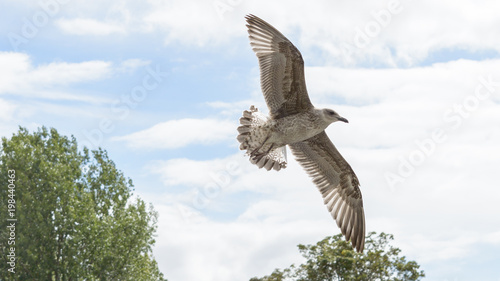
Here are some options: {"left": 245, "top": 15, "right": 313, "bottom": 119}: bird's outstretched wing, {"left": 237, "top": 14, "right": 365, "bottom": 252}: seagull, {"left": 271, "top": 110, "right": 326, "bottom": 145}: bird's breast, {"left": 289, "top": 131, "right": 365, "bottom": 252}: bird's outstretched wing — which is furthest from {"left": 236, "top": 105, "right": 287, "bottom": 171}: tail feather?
{"left": 289, "top": 131, "right": 365, "bottom": 252}: bird's outstretched wing

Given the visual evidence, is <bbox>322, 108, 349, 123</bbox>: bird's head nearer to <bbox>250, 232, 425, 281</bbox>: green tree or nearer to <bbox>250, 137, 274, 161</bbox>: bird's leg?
<bbox>250, 137, 274, 161</bbox>: bird's leg

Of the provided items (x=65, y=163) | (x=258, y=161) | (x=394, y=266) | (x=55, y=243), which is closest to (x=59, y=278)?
(x=55, y=243)

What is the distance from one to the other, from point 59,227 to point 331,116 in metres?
21.3

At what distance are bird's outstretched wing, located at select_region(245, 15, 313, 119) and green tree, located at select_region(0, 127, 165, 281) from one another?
19.6m

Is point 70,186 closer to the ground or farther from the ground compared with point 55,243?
farther from the ground

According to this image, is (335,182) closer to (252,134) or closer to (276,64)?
(252,134)

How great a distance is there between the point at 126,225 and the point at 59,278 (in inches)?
149

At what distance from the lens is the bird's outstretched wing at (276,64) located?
1161cm

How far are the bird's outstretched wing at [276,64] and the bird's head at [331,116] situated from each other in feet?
1.79

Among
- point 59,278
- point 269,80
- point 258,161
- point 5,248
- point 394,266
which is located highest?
point 5,248

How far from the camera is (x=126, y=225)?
30.8m

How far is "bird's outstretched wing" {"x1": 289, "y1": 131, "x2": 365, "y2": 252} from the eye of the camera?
13578mm

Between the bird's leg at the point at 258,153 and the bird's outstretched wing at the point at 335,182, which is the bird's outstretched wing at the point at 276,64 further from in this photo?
the bird's outstretched wing at the point at 335,182

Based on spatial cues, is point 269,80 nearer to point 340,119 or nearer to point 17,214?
point 340,119
